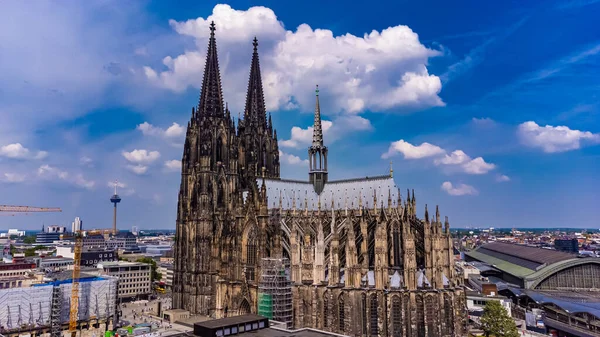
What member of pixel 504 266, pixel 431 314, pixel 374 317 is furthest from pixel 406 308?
pixel 504 266

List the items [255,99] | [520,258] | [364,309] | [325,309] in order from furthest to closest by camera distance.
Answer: [520,258]
[255,99]
[325,309]
[364,309]

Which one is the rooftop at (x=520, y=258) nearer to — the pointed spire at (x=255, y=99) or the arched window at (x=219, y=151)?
the pointed spire at (x=255, y=99)

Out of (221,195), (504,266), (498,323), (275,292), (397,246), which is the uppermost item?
(221,195)

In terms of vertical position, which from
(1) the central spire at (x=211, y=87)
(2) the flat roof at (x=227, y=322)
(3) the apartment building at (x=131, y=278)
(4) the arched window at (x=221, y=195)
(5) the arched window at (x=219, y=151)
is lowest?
(3) the apartment building at (x=131, y=278)

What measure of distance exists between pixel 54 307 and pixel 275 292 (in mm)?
38332

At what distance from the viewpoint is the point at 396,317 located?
48.0 meters

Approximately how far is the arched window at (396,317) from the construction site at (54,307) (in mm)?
50770

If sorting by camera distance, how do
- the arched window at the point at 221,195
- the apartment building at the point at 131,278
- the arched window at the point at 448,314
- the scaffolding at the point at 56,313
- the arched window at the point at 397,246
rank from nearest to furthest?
1. the arched window at the point at 448,314
2. the arched window at the point at 397,246
3. the scaffolding at the point at 56,313
4. the arched window at the point at 221,195
5. the apartment building at the point at 131,278

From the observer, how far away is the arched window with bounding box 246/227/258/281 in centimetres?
6012

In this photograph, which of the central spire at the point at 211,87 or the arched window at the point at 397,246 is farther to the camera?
the central spire at the point at 211,87

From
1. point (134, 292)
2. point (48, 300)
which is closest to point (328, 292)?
point (48, 300)

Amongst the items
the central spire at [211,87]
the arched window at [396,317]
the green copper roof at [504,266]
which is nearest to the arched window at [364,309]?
the arched window at [396,317]

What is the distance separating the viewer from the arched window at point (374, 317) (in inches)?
1884

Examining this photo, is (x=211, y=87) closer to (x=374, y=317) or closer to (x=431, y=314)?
(x=374, y=317)
